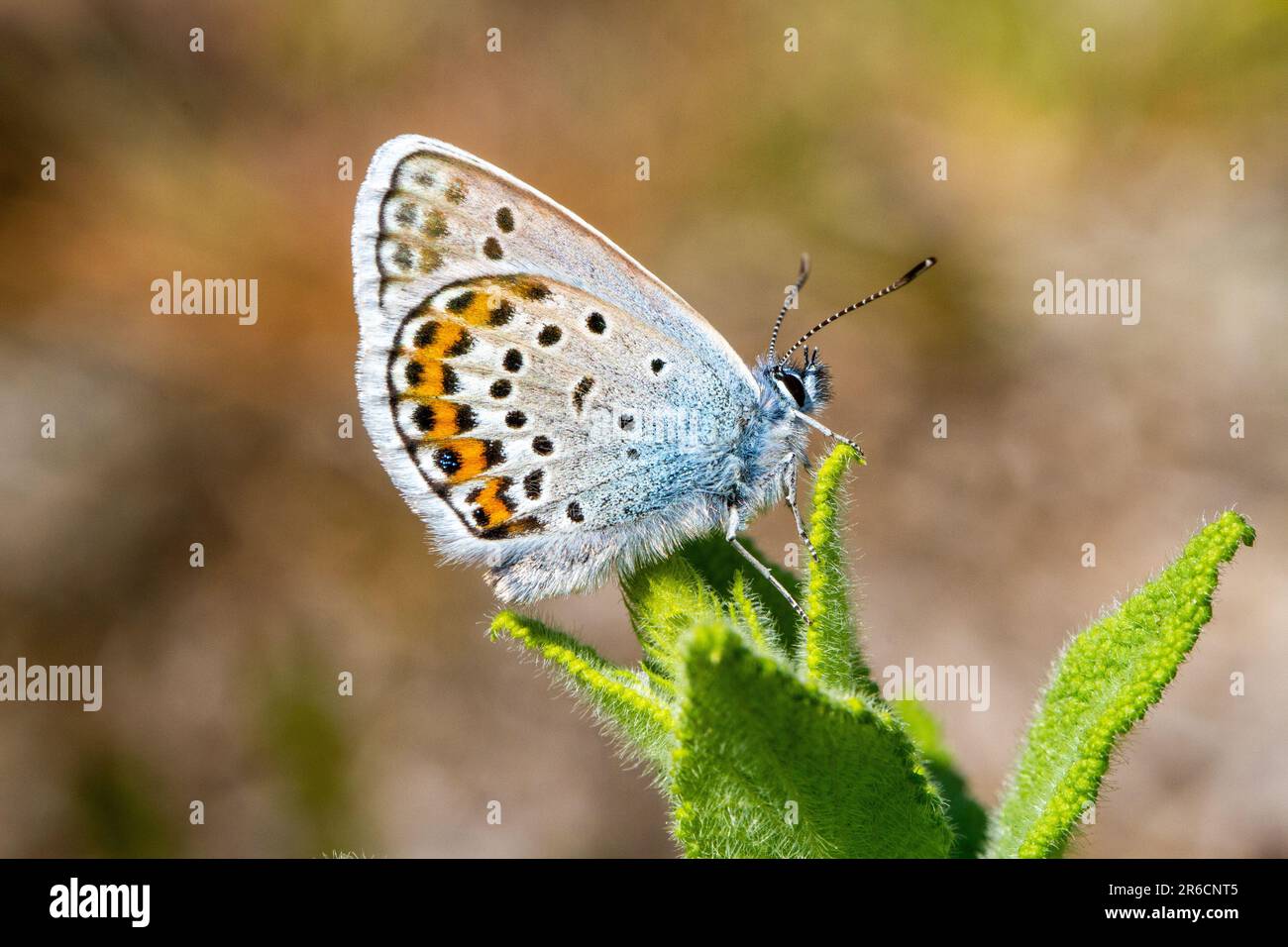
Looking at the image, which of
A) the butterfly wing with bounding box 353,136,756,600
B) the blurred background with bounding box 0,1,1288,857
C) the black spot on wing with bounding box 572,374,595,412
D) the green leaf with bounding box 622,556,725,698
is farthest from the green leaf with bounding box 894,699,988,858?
the blurred background with bounding box 0,1,1288,857

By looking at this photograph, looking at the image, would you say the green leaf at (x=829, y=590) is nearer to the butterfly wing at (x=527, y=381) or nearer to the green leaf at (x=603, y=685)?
the green leaf at (x=603, y=685)

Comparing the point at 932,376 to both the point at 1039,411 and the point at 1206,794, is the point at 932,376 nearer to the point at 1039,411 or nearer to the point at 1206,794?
the point at 1039,411

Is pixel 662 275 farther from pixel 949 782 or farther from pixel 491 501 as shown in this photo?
pixel 949 782

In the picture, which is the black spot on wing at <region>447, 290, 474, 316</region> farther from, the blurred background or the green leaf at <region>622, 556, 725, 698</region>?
the blurred background

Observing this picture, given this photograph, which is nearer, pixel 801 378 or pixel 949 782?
pixel 949 782

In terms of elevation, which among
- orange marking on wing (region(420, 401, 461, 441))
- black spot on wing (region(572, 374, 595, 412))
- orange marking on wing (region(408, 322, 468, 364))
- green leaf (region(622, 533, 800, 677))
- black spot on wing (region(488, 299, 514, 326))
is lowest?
green leaf (region(622, 533, 800, 677))

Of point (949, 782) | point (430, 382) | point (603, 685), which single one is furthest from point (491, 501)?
point (949, 782)

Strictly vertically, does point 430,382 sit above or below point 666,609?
above
